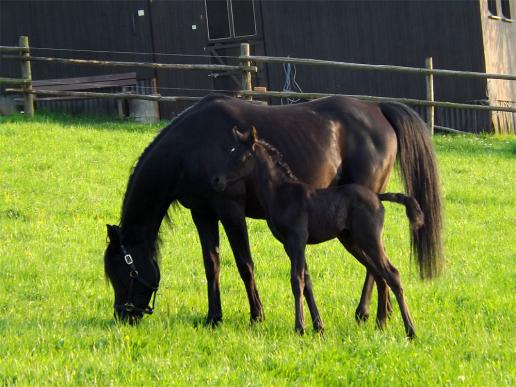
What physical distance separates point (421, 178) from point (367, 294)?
1.24 metres

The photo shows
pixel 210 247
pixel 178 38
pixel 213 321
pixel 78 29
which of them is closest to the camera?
pixel 213 321

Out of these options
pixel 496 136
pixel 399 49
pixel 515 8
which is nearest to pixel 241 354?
pixel 496 136

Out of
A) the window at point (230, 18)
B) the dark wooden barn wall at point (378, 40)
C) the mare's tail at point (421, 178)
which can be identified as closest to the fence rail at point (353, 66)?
the dark wooden barn wall at point (378, 40)

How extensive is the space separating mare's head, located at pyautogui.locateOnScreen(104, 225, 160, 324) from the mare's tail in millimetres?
2314

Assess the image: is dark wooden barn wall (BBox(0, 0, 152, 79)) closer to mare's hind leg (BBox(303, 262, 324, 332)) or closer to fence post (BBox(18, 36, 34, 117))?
fence post (BBox(18, 36, 34, 117))

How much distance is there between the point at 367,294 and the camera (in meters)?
7.57

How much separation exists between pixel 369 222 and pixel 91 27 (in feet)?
61.6

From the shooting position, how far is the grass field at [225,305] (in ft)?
19.3

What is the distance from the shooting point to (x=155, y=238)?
782cm

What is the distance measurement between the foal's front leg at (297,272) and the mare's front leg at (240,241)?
57 centimetres

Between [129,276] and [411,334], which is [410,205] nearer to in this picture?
[411,334]

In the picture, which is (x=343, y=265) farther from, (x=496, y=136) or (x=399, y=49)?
(x=399, y=49)

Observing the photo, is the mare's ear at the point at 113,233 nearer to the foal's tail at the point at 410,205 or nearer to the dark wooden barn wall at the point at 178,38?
the foal's tail at the point at 410,205

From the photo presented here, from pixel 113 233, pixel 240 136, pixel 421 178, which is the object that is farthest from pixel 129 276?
pixel 421 178
